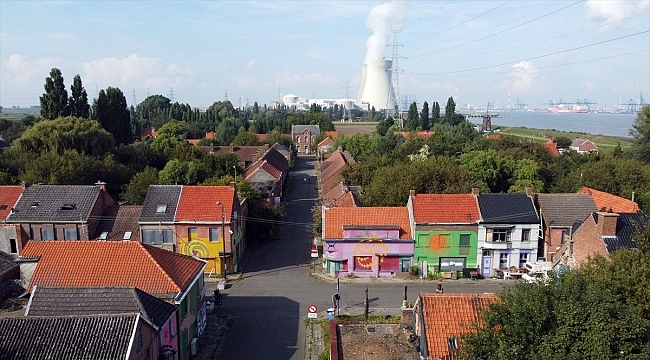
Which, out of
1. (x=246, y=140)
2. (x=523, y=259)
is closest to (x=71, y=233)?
(x=523, y=259)

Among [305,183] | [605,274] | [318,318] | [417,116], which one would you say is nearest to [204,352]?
[318,318]

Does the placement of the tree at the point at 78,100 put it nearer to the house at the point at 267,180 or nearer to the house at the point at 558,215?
the house at the point at 267,180

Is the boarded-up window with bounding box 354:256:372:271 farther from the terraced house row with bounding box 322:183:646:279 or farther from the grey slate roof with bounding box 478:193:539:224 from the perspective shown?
the grey slate roof with bounding box 478:193:539:224

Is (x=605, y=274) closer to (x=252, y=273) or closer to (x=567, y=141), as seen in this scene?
(x=252, y=273)

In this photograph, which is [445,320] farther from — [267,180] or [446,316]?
[267,180]

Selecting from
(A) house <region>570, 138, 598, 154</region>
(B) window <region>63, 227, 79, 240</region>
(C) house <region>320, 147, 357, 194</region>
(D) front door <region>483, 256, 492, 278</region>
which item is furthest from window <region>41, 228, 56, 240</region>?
Answer: (A) house <region>570, 138, 598, 154</region>

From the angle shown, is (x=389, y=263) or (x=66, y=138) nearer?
(x=389, y=263)
